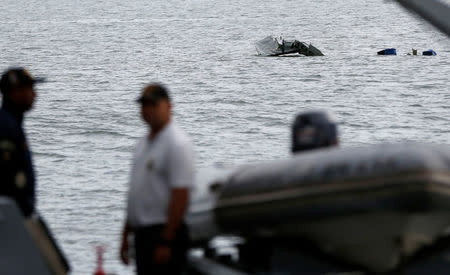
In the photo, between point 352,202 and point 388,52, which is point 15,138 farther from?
point 388,52

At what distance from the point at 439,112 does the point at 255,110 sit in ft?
24.4

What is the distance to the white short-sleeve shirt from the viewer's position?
6508 millimetres

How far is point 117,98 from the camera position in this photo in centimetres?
4944

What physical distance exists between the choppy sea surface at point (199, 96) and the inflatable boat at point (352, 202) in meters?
8.80

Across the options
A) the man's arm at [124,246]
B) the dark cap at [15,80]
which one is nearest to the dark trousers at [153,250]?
the man's arm at [124,246]

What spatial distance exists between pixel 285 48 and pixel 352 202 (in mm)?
63125

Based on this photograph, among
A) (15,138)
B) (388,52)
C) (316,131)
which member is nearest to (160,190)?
(15,138)

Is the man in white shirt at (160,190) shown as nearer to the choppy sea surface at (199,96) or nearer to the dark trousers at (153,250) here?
the dark trousers at (153,250)

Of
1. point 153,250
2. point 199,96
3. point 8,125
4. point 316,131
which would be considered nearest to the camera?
point 153,250

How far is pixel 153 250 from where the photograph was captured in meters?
6.88

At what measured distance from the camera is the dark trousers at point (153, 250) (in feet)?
22.2

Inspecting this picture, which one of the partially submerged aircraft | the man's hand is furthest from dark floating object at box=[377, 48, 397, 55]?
the man's hand

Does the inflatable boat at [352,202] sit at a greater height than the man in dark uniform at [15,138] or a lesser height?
lesser

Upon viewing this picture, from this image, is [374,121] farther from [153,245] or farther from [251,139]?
[153,245]
